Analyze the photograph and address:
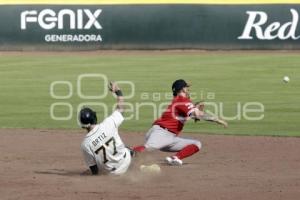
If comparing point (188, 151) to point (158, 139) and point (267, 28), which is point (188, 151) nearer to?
point (158, 139)

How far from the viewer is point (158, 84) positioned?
25141mm

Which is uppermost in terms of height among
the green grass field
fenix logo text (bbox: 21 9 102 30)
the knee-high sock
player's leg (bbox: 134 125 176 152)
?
fenix logo text (bbox: 21 9 102 30)

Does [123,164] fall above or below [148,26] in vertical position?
below

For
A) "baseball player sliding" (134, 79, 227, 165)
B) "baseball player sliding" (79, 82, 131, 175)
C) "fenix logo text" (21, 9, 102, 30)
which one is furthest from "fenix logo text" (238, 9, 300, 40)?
"baseball player sliding" (79, 82, 131, 175)

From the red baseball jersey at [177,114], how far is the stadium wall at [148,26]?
21981 mm

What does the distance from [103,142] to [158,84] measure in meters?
13.5

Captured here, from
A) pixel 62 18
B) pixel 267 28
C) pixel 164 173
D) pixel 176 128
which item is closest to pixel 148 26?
pixel 62 18

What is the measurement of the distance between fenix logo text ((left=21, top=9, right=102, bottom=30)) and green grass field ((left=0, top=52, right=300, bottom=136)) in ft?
4.74

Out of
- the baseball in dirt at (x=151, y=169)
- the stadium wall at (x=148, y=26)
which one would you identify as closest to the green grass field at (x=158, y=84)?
the stadium wall at (x=148, y=26)

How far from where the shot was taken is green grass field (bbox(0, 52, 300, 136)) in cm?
1862

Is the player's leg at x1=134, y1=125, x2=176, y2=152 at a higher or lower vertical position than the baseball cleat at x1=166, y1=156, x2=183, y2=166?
higher

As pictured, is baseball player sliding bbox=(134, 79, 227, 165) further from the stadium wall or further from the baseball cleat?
the stadium wall

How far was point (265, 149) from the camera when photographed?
1483 centimetres

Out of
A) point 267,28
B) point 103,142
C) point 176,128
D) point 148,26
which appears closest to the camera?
point 103,142
